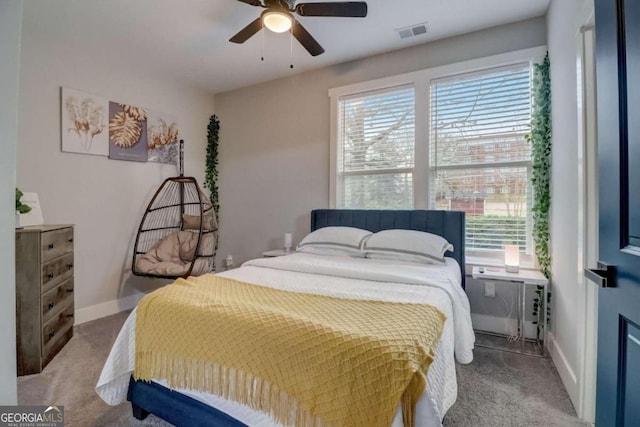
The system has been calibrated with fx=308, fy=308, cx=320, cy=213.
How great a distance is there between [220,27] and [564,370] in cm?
379

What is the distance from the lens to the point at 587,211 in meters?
1.72

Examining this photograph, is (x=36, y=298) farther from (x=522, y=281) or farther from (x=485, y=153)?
(x=485, y=153)

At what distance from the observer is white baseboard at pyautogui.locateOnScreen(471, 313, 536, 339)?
8.82ft

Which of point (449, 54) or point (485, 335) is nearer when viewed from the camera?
point (485, 335)

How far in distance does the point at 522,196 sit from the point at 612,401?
7.33 ft

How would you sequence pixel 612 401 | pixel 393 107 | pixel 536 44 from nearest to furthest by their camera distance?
pixel 612 401 < pixel 536 44 < pixel 393 107

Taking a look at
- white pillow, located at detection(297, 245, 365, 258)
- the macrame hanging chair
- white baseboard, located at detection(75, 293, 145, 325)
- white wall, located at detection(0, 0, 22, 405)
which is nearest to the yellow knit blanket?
white wall, located at detection(0, 0, 22, 405)

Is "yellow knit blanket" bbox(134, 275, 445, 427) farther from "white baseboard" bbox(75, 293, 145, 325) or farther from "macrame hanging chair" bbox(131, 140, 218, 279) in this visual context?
"white baseboard" bbox(75, 293, 145, 325)

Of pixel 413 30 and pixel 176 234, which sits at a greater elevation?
pixel 413 30

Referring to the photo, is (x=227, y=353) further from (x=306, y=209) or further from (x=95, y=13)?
(x=95, y=13)

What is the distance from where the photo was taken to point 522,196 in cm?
278

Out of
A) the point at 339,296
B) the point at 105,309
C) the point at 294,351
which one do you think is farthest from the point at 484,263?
the point at 105,309

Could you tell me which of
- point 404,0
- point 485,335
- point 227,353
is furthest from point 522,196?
point 227,353

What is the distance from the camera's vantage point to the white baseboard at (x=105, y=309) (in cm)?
312
